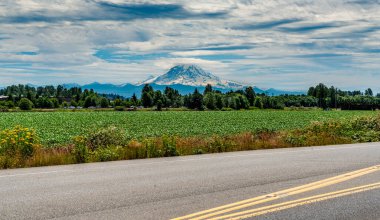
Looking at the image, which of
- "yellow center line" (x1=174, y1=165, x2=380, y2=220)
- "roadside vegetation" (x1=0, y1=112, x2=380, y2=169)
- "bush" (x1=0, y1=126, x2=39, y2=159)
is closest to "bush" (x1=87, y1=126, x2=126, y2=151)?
"roadside vegetation" (x1=0, y1=112, x2=380, y2=169)

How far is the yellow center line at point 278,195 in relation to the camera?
22.6ft

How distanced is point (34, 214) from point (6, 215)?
0.39 m

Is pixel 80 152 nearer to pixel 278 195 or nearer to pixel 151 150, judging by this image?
pixel 151 150

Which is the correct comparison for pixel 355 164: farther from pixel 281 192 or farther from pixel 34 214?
pixel 34 214

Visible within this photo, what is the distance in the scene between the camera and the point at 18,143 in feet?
44.7

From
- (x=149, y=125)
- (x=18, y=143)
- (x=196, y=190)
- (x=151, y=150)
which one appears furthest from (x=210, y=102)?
(x=196, y=190)

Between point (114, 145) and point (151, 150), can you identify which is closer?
point (151, 150)

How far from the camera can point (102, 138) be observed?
52.9ft

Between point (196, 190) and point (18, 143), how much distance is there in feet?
23.4

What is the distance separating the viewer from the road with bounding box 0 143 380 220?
704 centimetres

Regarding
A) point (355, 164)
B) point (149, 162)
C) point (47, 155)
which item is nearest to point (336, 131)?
point (355, 164)

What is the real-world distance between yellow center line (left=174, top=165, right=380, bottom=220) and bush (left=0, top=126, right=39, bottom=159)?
301 inches

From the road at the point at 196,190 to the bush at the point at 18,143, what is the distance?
187 centimetres

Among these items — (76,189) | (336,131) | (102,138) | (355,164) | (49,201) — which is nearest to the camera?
(49,201)
